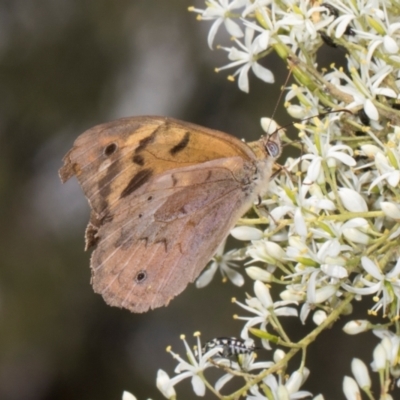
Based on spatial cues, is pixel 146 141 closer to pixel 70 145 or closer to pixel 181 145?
pixel 181 145

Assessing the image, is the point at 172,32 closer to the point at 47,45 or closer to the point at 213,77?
the point at 213,77

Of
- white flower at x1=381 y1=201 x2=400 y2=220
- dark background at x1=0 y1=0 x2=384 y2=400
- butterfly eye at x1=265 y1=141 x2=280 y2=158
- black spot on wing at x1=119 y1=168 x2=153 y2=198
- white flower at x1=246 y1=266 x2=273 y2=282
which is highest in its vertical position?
white flower at x1=381 y1=201 x2=400 y2=220

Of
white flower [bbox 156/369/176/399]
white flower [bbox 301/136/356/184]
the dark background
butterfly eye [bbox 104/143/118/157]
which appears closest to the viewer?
white flower [bbox 301/136/356/184]

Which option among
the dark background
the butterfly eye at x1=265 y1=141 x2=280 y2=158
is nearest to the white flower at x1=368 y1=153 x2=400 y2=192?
the butterfly eye at x1=265 y1=141 x2=280 y2=158

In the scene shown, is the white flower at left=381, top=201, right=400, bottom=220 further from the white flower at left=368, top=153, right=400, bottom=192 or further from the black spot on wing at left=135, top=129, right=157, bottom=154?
the black spot on wing at left=135, top=129, right=157, bottom=154

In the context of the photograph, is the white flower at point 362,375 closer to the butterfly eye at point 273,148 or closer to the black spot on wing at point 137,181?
the butterfly eye at point 273,148

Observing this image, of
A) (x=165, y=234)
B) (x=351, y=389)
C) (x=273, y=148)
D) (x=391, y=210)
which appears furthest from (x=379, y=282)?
(x=165, y=234)

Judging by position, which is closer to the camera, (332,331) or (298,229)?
Answer: (298,229)

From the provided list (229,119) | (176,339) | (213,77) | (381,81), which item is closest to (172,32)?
(213,77)
